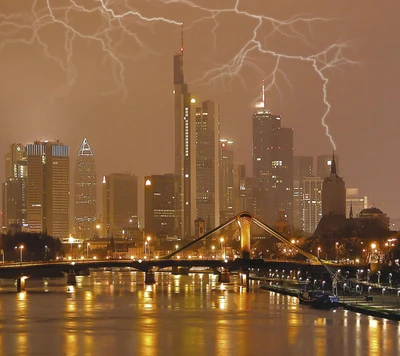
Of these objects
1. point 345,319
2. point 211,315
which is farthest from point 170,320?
point 345,319

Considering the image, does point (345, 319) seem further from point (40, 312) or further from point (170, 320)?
point (40, 312)

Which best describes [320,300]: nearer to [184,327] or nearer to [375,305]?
[375,305]

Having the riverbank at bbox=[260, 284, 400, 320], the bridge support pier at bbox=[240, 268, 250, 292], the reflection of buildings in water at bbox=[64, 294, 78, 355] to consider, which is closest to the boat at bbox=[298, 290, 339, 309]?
the riverbank at bbox=[260, 284, 400, 320]

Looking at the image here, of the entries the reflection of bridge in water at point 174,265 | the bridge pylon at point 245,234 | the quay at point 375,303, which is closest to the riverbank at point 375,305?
the quay at point 375,303

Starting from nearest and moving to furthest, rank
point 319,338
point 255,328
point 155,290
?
1. point 319,338
2. point 255,328
3. point 155,290

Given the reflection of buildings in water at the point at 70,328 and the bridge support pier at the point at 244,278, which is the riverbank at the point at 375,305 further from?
the bridge support pier at the point at 244,278

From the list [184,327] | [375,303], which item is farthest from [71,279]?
[184,327]
